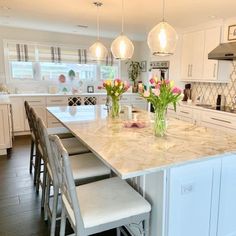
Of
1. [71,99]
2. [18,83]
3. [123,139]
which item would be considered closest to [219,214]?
[123,139]

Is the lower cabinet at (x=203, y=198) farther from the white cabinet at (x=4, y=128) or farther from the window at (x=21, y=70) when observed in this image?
the window at (x=21, y=70)

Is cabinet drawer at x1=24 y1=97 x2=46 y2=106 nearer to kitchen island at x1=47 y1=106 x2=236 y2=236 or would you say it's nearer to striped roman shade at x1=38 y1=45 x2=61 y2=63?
striped roman shade at x1=38 y1=45 x2=61 y2=63

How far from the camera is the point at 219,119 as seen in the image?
393 cm

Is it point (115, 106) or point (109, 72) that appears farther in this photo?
point (109, 72)

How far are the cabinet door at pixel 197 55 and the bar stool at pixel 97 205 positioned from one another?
3.60 m

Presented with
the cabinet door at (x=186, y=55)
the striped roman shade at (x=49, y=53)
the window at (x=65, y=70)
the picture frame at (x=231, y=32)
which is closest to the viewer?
the picture frame at (x=231, y=32)

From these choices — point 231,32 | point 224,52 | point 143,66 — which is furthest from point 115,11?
point 143,66

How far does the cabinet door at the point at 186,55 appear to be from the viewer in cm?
482

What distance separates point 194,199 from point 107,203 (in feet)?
1.94

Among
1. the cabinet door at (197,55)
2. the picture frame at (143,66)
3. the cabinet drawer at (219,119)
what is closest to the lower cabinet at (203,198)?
the cabinet drawer at (219,119)

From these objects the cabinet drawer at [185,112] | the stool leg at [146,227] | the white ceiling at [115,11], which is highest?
the white ceiling at [115,11]

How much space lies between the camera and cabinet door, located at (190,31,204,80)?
4535mm

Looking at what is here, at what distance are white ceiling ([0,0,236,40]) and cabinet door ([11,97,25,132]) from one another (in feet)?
5.70

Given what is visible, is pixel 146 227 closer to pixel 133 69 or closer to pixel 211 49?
pixel 211 49
